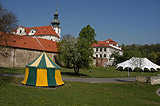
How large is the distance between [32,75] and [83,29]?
121ft

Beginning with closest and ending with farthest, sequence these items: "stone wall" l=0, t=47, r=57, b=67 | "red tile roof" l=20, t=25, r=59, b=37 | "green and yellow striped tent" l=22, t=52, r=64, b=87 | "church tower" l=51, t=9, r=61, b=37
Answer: "green and yellow striped tent" l=22, t=52, r=64, b=87 → "stone wall" l=0, t=47, r=57, b=67 → "red tile roof" l=20, t=25, r=59, b=37 → "church tower" l=51, t=9, r=61, b=37

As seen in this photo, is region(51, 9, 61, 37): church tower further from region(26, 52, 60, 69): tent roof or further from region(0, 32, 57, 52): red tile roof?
region(26, 52, 60, 69): tent roof

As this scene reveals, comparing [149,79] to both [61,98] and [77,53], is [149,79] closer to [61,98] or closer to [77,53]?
[77,53]

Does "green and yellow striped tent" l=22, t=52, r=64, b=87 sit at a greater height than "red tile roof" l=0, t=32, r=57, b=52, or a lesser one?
lesser

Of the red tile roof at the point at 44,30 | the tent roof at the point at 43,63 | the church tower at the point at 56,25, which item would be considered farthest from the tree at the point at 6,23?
the church tower at the point at 56,25

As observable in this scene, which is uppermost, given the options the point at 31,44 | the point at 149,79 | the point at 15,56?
the point at 31,44

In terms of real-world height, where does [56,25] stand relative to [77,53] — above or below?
above

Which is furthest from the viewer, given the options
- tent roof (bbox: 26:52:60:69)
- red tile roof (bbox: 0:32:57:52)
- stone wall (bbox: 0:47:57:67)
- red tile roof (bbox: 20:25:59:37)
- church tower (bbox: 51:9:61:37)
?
church tower (bbox: 51:9:61:37)

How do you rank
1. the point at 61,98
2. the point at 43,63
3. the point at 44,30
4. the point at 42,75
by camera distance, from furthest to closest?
Answer: the point at 44,30, the point at 43,63, the point at 42,75, the point at 61,98

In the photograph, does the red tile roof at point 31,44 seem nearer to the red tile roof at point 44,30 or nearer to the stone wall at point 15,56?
the stone wall at point 15,56

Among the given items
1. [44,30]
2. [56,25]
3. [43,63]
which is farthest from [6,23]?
[56,25]

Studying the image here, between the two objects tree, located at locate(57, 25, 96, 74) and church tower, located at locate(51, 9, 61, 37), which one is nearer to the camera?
tree, located at locate(57, 25, 96, 74)

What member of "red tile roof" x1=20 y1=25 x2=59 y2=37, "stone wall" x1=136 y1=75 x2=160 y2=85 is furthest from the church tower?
"stone wall" x1=136 y1=75 x2=160 y2=85

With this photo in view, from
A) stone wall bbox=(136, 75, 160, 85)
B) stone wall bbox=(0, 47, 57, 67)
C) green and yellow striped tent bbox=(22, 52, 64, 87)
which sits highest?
stone wall bbox=(0, 47, 57, 67)
